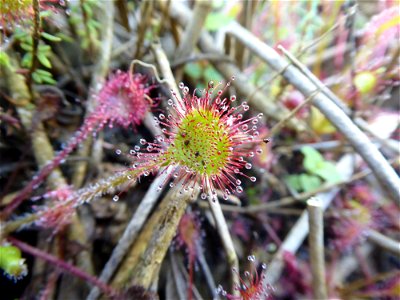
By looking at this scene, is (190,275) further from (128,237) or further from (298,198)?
(298,198)

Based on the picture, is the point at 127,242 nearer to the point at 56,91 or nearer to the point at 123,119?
the point at 123,119

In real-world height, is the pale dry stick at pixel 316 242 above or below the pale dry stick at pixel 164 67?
below

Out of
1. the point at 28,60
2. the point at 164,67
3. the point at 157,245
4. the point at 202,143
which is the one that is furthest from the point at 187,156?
the point at 28,60

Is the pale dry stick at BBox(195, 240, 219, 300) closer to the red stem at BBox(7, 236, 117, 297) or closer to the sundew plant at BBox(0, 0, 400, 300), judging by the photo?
the sundew plant at BBox(0, 0, 400, 300)

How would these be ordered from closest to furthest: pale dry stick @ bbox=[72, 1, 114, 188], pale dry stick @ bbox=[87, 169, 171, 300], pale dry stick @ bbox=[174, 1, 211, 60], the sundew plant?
1. the sundew plant
2. pale dry stick @ bbox=[87, 169, 171, 300]
3. pale dry stick @ bbox=[72, 1, 114, 188]
4. pale dry stick @ bbox=[174, 1, 211, 60]

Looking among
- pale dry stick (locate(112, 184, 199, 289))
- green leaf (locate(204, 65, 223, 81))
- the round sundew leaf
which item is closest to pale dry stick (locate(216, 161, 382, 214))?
pale dry stick (locate(112, 184, 199, 289))

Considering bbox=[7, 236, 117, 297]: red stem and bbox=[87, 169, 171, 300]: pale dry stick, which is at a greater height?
bbox=[87, 169, 171, 300]: pale dry stick

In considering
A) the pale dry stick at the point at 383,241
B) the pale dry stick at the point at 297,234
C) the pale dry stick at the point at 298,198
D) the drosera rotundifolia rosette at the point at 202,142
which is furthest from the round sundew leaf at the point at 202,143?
the pale dry stick at the point at 383,241

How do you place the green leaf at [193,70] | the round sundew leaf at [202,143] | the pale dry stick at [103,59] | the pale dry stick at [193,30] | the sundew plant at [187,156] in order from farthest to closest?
the green leaf at [193,70]
the pale dry stick at [193,30]
the pale dry stick at [103,59]
the sundew plant at [187,156]
the round sundew leaf at [202,143]

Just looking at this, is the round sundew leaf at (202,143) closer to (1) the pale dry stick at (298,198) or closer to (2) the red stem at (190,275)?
(2) the red stem at (190,275)
